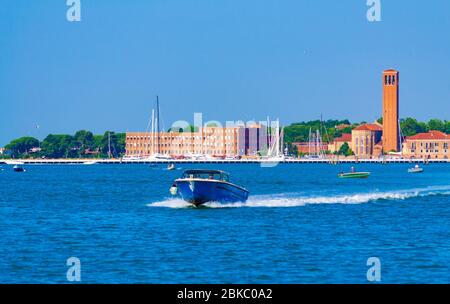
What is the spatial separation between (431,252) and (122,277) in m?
12.7

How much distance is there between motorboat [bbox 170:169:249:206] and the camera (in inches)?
2409

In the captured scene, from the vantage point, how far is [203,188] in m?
61.4
